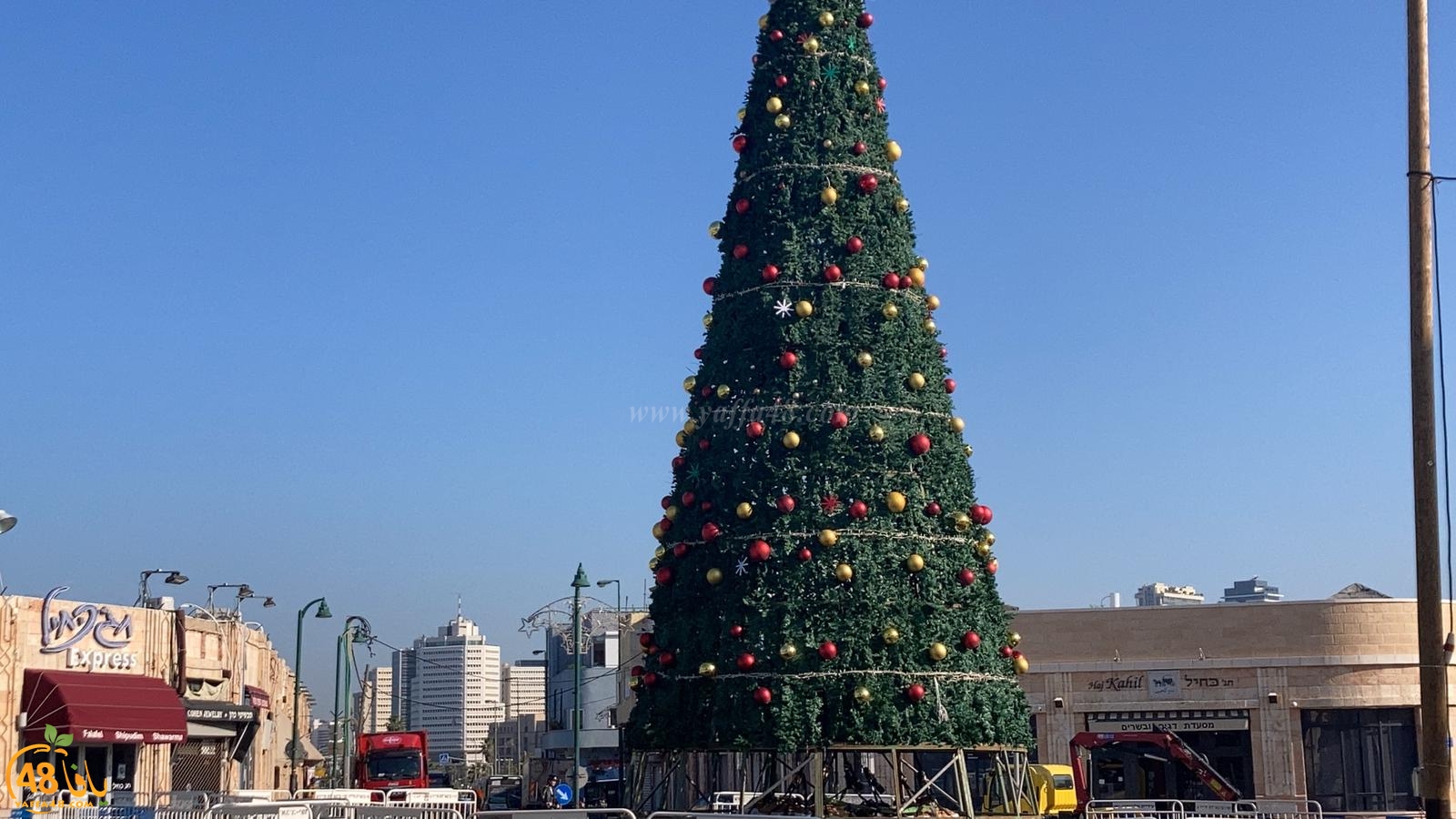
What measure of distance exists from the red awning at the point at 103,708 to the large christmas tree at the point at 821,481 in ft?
48.4

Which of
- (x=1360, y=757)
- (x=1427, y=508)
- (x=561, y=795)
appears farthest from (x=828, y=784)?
(x=1360, y=757)

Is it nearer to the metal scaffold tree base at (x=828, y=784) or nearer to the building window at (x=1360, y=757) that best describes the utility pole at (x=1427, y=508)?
the metal scaffold tree base at (x=828, y=784)

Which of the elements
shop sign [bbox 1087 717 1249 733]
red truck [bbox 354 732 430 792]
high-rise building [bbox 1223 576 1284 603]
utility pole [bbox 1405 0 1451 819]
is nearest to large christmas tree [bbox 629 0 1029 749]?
utility pole [bbox 1405 0 1451 819]

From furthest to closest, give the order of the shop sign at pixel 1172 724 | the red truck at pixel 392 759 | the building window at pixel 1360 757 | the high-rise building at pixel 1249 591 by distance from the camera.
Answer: the high-rise building at pixel 1249 591 < the red truck at pixel 392 759 < the shop sign at pixel 1172 724 < the building window at pixel 1360 757

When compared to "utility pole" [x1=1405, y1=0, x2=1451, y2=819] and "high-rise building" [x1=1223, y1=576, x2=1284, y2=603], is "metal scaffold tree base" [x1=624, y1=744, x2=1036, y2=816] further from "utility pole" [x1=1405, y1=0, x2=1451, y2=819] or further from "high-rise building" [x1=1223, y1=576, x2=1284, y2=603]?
→ "high-rise building" [x1=1223, y1=576, x2=1284, y2=603]

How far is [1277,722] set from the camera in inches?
1512

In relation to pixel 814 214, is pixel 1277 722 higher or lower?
lower

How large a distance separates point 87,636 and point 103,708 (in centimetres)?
163

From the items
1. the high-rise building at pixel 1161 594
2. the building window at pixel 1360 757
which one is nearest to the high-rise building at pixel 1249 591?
the high-rise building at pixel 1161 594

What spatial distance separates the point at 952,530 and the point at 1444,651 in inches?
243

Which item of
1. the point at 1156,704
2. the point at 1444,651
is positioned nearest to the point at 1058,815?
the point at 1156,704

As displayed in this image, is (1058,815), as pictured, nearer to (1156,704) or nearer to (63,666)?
(1156,704)

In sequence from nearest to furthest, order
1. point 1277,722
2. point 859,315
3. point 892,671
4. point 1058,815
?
1. point 892,671
2. point 859,315
3. point 1058,815
4. point 1277,722

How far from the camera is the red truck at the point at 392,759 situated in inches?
1683
